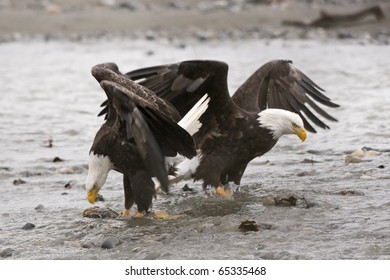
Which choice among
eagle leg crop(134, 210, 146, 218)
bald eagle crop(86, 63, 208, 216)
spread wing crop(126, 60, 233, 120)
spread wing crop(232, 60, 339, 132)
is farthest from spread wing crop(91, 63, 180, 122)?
spread wing crop(232, 60, 339, 132)

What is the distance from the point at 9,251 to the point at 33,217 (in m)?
0.86

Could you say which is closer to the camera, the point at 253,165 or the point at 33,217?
the point at 33,217

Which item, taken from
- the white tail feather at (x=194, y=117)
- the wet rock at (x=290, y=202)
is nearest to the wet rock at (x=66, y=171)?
the white tail feather at (x=194, y=117)

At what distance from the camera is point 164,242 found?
504 cm

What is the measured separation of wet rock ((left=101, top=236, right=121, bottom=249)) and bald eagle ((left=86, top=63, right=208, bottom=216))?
15.4 inches

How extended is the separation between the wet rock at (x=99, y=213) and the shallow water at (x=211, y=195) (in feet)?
0.24

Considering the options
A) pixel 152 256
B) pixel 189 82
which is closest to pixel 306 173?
pixel 189 82

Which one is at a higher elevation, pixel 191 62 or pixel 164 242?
pixel 191 62

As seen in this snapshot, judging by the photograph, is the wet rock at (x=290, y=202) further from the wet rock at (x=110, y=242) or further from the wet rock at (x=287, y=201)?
the wet rock at (x=110, y=242)

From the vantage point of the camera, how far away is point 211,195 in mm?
6434

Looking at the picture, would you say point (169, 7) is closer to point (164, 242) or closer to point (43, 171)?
point (43, 171)

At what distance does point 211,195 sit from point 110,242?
1503 mm

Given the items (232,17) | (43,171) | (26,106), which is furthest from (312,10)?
(43,171)
